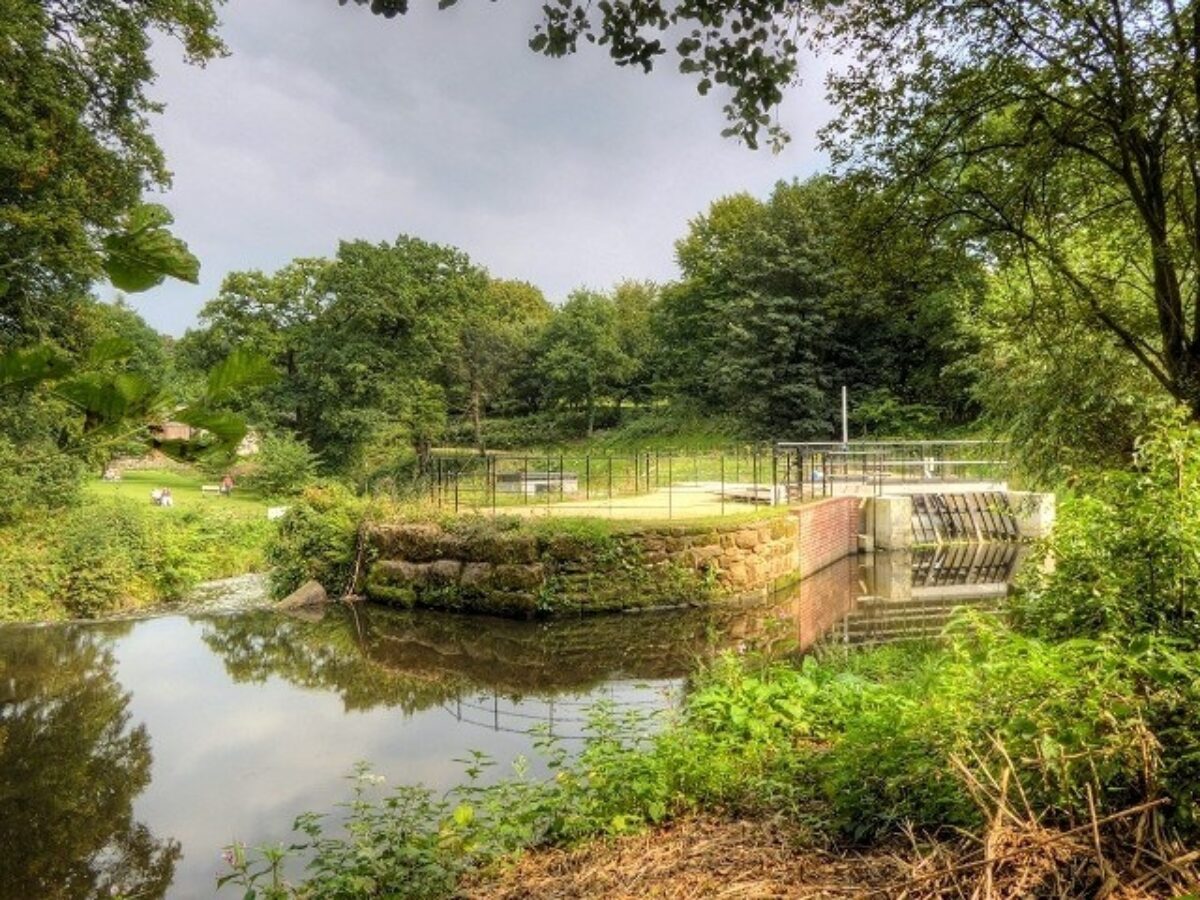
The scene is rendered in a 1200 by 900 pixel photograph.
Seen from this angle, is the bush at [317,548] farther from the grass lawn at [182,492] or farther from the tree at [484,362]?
the tree at [484,362]

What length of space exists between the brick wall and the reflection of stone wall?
219cm

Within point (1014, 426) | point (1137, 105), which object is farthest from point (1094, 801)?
point (1014, 426)

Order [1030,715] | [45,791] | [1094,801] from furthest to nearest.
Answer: [45,791]
[1030,715]
[1094,801]

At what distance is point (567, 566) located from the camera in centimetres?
1330

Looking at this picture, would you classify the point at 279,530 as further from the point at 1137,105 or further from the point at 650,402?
the point at 650,402

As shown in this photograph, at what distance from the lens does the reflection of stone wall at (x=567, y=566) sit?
1323cm

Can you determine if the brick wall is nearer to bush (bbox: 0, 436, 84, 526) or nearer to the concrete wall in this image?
the concrete wall

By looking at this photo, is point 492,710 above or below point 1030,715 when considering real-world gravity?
below

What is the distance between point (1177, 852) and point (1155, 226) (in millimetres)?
4306

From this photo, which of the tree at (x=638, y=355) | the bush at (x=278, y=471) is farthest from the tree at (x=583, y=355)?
the bush at (x=278, y=471)

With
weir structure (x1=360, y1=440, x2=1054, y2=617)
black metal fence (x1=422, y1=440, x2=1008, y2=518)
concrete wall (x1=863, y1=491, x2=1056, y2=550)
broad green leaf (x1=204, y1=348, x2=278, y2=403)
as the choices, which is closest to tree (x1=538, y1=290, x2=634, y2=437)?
black metal fence (x1=422, y1=440, x2=1008, y2=518)

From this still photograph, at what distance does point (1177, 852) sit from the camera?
2.10 m

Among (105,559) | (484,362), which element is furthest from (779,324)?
(105,559)

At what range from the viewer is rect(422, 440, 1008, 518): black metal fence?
16859 mm
